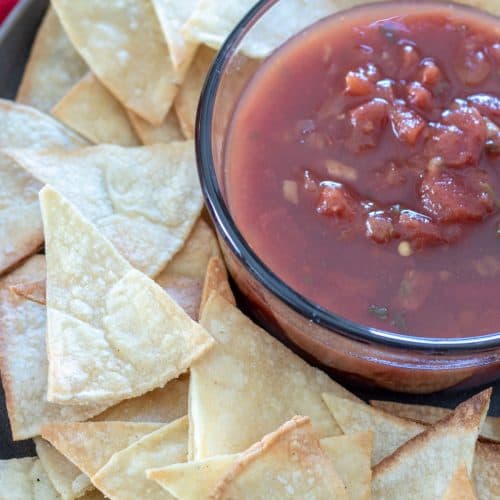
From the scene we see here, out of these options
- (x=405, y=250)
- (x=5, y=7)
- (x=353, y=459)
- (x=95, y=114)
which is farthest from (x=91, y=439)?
(x=5, y=7)

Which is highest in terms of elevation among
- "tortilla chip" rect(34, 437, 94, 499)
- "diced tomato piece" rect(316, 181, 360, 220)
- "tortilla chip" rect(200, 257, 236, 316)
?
"diced tomato piece" rect(316, 181, 360, 220)

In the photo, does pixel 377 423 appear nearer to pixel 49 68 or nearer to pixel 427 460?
pixel 427 460

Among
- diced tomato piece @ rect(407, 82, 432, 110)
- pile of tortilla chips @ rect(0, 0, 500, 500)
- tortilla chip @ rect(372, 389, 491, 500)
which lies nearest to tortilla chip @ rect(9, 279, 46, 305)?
pile of tortilla chips @ rect(0, 0, 500, 500)

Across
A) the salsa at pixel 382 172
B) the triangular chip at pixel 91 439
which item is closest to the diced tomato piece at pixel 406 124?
the salsa at pixel 382 172

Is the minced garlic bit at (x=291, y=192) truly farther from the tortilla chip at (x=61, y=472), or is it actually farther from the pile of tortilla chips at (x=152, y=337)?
the tortilla chip at (x=61, y=472)

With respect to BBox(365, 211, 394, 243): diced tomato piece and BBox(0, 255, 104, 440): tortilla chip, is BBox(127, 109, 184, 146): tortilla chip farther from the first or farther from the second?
BBox(365, 211, 394, 243): diced tomato piece

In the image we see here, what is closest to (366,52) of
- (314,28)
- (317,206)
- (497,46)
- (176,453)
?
(314,28)

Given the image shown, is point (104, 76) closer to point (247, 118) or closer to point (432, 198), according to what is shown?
A: point (247, 118)
